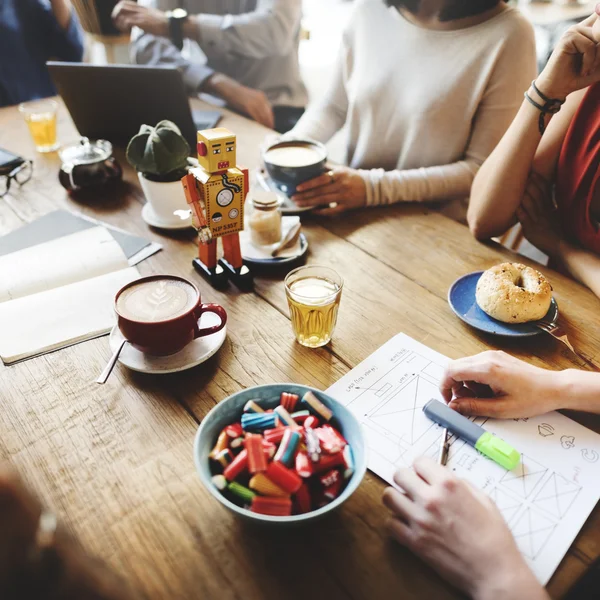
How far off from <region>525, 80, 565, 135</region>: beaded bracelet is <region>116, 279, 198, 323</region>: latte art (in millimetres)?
831

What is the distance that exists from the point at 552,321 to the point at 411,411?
34 cm

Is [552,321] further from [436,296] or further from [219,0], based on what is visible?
[219,0]

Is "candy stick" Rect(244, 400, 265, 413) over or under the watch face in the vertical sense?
under

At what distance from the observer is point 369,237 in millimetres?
1130

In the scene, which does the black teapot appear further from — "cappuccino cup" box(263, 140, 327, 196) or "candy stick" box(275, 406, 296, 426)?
"candy stick" box(275, 406, 296, 426)

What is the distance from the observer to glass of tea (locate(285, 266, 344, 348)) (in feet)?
2.64

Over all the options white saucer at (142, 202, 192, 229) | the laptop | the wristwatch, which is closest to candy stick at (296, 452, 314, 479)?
white saucer at (142, 202, 192, 229)

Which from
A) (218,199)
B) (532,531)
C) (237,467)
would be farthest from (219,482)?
(218,199)

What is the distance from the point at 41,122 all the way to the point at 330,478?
1332 mm

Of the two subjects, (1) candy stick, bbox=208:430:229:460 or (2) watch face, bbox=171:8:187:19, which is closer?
(1) candy stick, bbox=208:430:229:460

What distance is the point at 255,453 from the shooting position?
56 cm

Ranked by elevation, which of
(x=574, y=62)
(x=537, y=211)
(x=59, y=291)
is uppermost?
(x=574, y=62)

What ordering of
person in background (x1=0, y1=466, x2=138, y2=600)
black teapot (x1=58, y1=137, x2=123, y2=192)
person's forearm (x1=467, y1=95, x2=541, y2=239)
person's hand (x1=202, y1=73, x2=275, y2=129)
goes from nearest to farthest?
person in background (x1=0, y1=466, x2=138, y2=600) < person's forearm (x1=467, y1=95, x2=541, y2=239) < black teapot (x1=58, y1=137, x2=123, y2=192) < person's hand (x1=202, y1=73, x2=275, y2=129)

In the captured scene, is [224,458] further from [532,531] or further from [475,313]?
[475,313]
